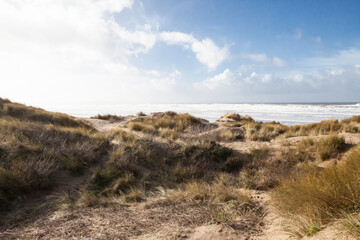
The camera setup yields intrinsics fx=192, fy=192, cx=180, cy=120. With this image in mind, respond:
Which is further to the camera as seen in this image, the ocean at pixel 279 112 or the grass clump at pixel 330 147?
the ocean at pixel 279 112

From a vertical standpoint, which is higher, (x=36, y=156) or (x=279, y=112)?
(x=279, y=112)

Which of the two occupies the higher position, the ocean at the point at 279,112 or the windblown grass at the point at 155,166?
the ocean at the point at 279,112

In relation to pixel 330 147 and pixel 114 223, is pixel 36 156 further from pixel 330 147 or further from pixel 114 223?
pixel 330 147

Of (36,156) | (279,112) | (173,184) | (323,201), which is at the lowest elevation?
(173,184)

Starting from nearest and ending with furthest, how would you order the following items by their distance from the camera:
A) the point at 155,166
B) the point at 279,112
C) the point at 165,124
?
the point at 155,166 → the point at 165,124 → the point at 279,112

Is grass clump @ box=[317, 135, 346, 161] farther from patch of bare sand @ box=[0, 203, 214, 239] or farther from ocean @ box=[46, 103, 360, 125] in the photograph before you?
ocean @ box=[46, 103, 360, 125]

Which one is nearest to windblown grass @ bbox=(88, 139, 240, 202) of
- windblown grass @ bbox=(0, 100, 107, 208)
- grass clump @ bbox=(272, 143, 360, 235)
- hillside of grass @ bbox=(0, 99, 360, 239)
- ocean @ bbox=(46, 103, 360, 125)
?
hillside of grass @ bbox=(0, 99, 360, 239)

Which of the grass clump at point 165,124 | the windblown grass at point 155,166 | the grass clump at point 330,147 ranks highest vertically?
the grass clump at point 165,124

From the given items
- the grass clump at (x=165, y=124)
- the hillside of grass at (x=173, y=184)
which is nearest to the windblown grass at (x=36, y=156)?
the hillside of grass at (x=173, y=184)

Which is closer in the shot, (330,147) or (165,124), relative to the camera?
(330,147)

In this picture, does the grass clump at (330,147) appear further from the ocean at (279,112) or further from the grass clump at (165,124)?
the ocean at (279,112)

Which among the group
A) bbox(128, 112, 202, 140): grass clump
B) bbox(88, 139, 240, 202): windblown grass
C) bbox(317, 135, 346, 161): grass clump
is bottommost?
bbox(88, 139, 240, 202): windblown grass

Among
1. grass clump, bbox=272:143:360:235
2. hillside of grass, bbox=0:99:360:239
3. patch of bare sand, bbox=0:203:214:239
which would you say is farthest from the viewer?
patch of bare sand, bbox=0:203:214:239

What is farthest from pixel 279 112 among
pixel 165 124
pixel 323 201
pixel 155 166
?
pixel 323 201
